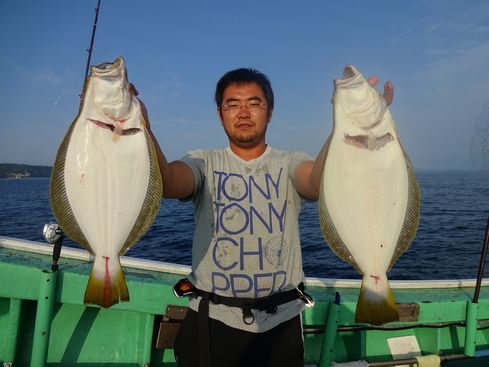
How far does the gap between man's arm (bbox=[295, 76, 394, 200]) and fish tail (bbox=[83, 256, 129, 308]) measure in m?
1.19

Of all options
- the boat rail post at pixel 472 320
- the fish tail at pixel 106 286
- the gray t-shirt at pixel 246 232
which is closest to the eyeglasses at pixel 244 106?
the gray t-shirt at pixel 246 232

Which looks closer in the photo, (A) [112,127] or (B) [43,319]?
Result: (A) [112,127]

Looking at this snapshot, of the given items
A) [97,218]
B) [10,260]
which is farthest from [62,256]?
[97,218]

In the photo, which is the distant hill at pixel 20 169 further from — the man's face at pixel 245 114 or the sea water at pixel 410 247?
the man's face at pixel 245 114

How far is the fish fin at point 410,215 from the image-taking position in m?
1.95

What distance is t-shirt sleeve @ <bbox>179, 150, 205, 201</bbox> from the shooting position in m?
2.18

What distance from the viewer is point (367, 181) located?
1.91m

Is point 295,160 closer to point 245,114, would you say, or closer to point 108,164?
point 245,114

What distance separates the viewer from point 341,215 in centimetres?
195

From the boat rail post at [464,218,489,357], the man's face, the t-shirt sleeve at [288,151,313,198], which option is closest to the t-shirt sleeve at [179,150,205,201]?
the man's face

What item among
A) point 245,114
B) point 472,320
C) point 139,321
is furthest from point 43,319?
point 472,320

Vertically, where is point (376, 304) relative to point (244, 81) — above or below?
below

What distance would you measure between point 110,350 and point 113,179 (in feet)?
6.27

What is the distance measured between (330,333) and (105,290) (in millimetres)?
1980
